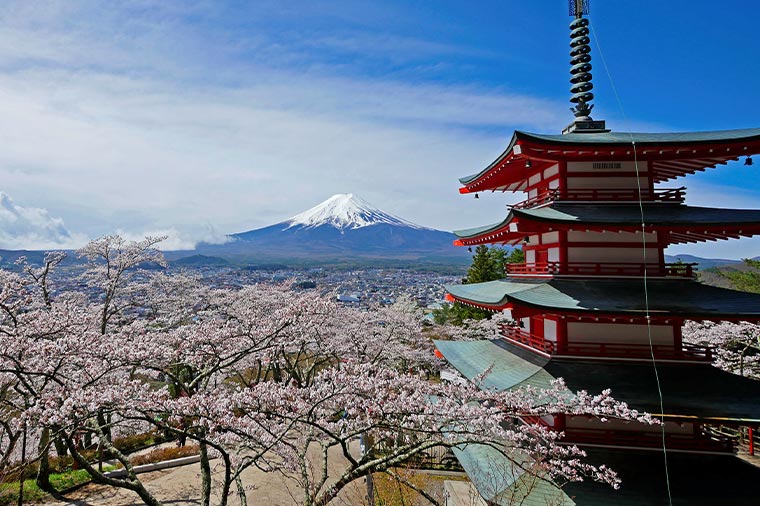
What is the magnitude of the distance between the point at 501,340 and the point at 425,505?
14.3ft

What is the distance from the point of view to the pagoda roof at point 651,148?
710 centimetres

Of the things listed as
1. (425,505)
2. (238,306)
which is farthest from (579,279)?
(238,306)

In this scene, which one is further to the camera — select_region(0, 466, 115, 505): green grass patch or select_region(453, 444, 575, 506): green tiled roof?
select_region(0, 466, 115, 505): green grass patch

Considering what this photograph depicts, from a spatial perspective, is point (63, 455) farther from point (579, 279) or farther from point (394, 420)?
point (579, 279)

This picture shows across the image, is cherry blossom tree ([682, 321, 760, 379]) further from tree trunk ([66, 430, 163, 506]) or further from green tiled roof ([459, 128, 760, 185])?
tree trunk ([66, 430, 163, 506])

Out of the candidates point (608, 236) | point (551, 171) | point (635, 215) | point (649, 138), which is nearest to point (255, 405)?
point (608, 236)

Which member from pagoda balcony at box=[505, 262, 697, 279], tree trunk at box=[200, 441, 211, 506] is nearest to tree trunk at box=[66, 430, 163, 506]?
tree trunk at box=[200, 441, 211, 506]

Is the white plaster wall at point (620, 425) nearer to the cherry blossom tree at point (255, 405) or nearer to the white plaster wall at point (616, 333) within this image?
the cherry blossom tree at point (255, 405)

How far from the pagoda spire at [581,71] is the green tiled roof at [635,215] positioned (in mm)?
2238

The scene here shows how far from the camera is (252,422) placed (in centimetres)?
672

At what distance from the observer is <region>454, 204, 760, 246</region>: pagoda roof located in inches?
274

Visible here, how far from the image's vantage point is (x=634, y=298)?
714 centimetres

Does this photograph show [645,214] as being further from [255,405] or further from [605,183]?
[255,405]

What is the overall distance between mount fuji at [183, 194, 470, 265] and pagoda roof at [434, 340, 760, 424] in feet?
373
